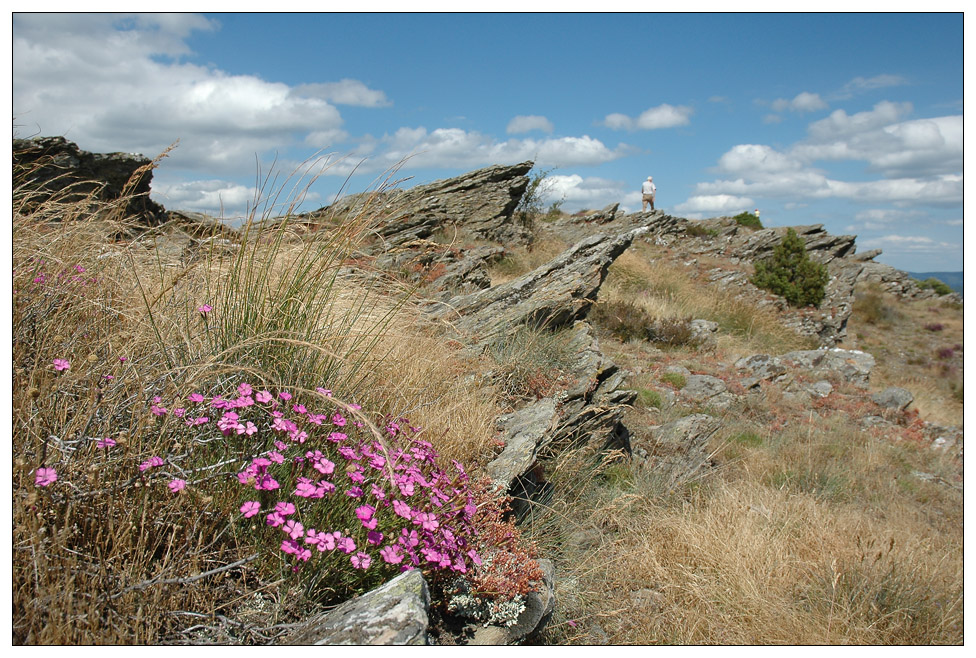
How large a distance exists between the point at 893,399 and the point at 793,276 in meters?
8.66

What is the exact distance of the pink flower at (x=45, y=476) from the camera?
4.95 feet

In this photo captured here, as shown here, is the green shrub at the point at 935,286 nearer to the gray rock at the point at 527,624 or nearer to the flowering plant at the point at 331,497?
the gray rock at the point at 527,624

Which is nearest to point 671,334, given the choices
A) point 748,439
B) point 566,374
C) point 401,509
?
point 748,439

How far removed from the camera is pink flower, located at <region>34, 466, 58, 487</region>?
151 centimetres

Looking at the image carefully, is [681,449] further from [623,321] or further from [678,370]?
[623,321]

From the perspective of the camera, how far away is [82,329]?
8.43ft

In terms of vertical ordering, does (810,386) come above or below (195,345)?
below

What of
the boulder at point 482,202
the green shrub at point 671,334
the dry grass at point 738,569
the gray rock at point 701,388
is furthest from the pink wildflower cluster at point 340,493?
the boulder at point 482,202

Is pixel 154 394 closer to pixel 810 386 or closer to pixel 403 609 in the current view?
pixel 403 609

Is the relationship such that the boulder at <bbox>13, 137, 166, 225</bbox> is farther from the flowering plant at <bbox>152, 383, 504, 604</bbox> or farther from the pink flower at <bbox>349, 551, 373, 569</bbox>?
the pink flower at <bbox>349, 551, 373, 569</bbox>

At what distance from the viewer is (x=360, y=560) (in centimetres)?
179

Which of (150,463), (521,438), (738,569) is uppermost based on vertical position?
(150,463)

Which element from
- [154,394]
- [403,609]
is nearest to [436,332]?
[154,394]

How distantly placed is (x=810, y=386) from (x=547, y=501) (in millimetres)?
6380
